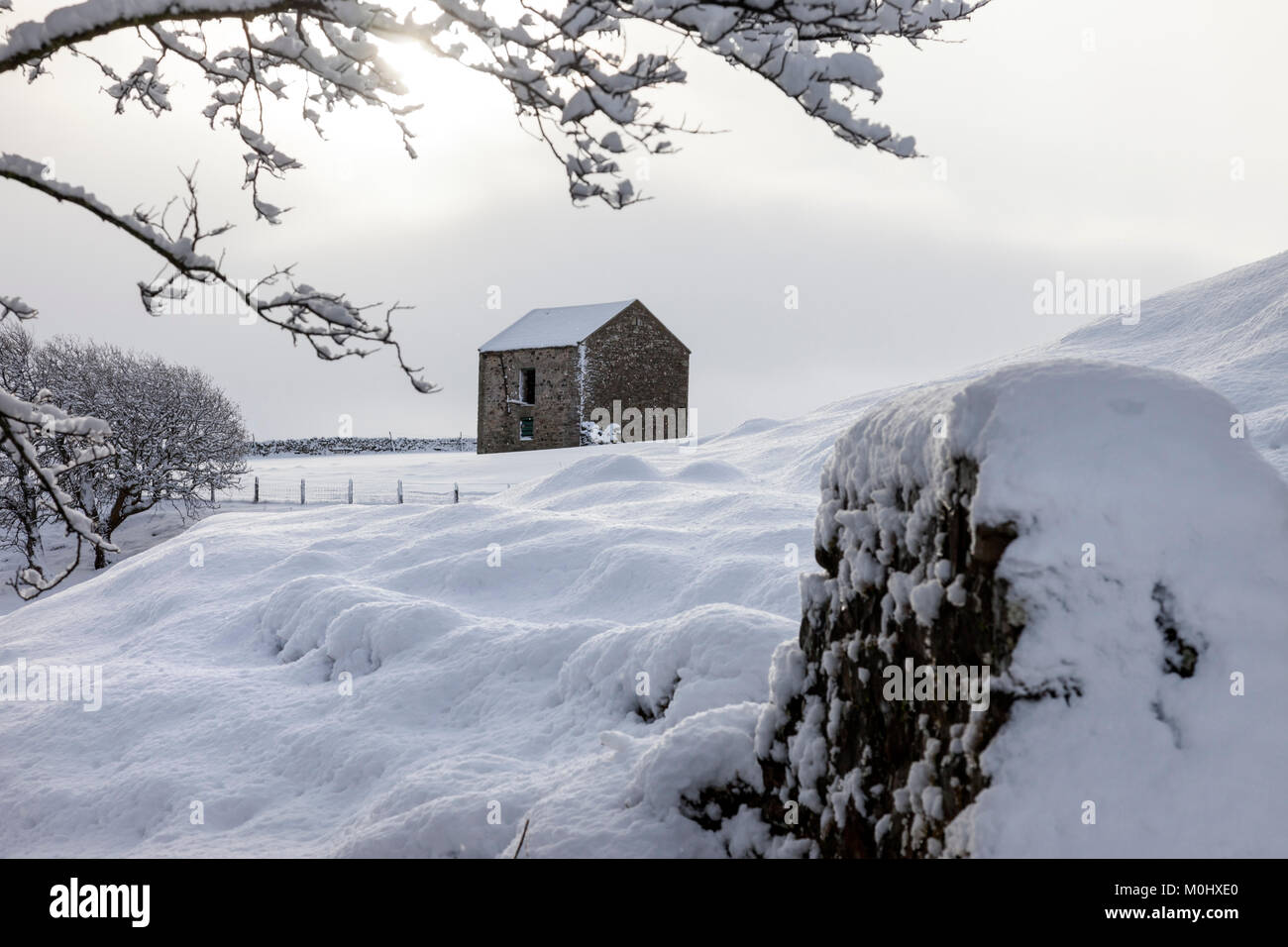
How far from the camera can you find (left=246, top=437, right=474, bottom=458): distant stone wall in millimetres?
64062

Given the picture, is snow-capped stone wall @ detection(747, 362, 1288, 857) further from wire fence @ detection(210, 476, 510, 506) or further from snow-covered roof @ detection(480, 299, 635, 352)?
snow-covered roof @ detection(480, 299, 635, 352)

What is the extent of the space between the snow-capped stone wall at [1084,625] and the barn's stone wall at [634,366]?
37.9 meters

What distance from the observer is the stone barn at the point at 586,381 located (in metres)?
41.0

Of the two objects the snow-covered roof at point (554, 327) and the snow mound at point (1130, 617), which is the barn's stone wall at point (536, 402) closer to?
the snow-covered roof at point (554, 327)

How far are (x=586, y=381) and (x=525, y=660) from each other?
108 feet

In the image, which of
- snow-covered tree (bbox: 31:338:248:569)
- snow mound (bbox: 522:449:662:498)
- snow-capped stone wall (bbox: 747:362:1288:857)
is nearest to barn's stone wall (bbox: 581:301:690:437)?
snow-covered tree (bbox: 31:338:248:569)

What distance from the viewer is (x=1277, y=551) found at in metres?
2.96

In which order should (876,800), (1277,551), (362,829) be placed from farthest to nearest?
(362,829) < (876,800) < (1277,551)

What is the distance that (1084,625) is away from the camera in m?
A: 2.90

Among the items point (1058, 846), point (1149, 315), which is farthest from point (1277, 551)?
point (1149, 315)

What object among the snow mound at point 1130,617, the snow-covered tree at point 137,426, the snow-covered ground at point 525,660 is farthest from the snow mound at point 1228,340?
the snow-covered tree at point 137,426

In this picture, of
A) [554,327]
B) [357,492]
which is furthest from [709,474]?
[554,327]
